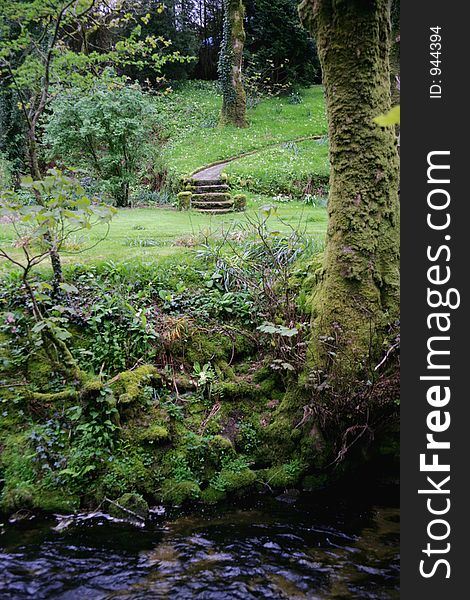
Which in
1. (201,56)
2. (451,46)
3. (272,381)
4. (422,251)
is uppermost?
(201,56)

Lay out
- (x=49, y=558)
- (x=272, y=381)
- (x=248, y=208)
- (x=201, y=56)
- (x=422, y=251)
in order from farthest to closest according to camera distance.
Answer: (x=201, y=56) → (x=248, y=208) → (x=272, y=381) → (x=49, y=558) → (x=422, y=251)

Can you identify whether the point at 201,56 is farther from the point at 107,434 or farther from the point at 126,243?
the point at 107,434

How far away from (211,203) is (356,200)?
8.58 metres

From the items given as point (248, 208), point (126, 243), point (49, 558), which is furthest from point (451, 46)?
point (248, 208)

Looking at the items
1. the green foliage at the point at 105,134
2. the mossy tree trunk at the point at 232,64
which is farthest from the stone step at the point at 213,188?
the mossy tree trunk at the point at 232,64

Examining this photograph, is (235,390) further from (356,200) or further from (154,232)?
(154,232)

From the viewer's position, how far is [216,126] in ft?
69.3

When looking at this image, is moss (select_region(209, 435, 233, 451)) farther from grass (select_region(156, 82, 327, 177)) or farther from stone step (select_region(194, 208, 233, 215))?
grass (select_region(156, 82, 327, 177))

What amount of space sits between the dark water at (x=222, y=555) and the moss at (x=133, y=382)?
1.00m

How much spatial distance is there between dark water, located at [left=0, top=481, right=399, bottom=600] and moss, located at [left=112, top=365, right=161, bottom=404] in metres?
1.00

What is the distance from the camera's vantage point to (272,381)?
4703 mm

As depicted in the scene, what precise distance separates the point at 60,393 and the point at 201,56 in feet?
96.5

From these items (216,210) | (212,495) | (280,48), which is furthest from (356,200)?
(280,48)

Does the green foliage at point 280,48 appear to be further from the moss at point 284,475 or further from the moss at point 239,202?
the moss at point 284,475
